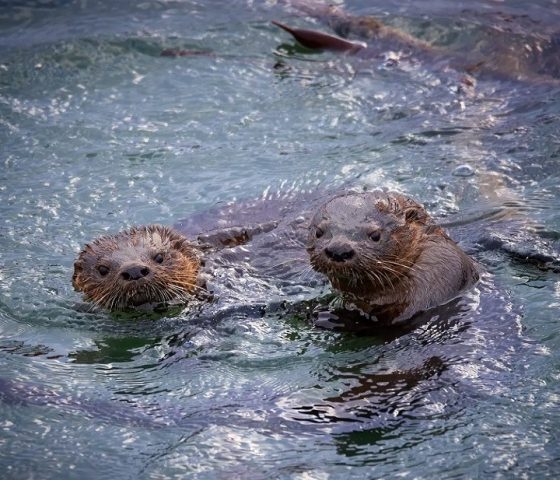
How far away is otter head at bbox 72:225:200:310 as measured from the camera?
6816 mm

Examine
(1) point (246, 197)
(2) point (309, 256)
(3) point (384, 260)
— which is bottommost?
(1) point (246, 197)

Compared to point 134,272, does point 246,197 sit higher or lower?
lower

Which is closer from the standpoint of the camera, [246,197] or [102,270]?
[102,270]

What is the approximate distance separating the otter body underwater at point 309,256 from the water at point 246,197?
19 centimetres

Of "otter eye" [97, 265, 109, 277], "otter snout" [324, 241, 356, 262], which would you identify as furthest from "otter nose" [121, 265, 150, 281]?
"otter snout" [324, 241, 356, 262]

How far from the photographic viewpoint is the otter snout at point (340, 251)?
611 cm

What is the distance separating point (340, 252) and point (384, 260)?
1.05 feet

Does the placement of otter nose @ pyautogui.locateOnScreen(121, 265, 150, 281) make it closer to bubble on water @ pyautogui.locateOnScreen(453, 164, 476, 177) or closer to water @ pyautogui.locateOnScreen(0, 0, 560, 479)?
water @ pyautogui.locateOnScreen(0, 0, 560, 479)

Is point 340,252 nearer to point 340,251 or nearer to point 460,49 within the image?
point 340,251

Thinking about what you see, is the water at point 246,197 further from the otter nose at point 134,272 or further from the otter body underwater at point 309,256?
the otter nose at point 134,272

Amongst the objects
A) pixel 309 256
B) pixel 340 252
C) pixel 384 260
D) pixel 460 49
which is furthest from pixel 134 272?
pixel 460 49

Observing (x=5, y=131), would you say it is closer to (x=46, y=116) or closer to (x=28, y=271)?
(x=46, y=116)

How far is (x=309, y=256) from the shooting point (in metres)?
6.75

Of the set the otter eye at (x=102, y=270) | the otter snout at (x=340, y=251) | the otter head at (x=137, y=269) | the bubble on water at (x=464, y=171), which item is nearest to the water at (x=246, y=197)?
the bubble on water at (x=464, y=171)
